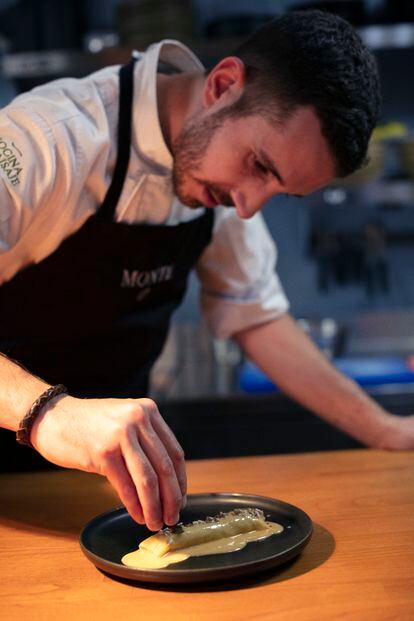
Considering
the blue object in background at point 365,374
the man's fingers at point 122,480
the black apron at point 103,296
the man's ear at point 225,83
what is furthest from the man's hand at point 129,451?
the blue object in background at point 365,374

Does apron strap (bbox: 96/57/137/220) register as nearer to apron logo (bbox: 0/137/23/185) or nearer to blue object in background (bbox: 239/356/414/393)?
apron logo (bbox: 0/137/23/185)

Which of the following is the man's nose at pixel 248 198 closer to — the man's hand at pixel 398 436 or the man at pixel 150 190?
the man at pixel 150 190

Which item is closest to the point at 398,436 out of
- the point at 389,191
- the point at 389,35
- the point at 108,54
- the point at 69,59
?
the point at 389,191

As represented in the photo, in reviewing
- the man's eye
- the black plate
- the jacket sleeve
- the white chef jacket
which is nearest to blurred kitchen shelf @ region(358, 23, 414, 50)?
the jacket sleeve

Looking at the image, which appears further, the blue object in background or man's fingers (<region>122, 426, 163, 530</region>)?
the blue object in background

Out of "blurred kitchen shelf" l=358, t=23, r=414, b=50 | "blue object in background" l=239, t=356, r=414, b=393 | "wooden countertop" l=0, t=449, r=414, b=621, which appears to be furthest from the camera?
"blurred kitchen shelf" l=358, t=23, r=414, b=50

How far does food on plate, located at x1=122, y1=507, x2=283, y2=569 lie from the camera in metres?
1.13

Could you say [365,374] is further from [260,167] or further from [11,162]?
[11,162]

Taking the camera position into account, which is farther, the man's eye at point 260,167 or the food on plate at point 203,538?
the man's eye at point 260,167

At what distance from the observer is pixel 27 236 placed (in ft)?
5.24

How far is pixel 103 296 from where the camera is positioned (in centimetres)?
178

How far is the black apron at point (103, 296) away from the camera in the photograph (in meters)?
1.69

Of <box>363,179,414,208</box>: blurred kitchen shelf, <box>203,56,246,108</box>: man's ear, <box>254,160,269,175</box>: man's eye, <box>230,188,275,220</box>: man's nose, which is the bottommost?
<box>363,179,414,208</box>: blurred kitchen shelf

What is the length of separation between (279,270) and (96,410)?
300 cm
